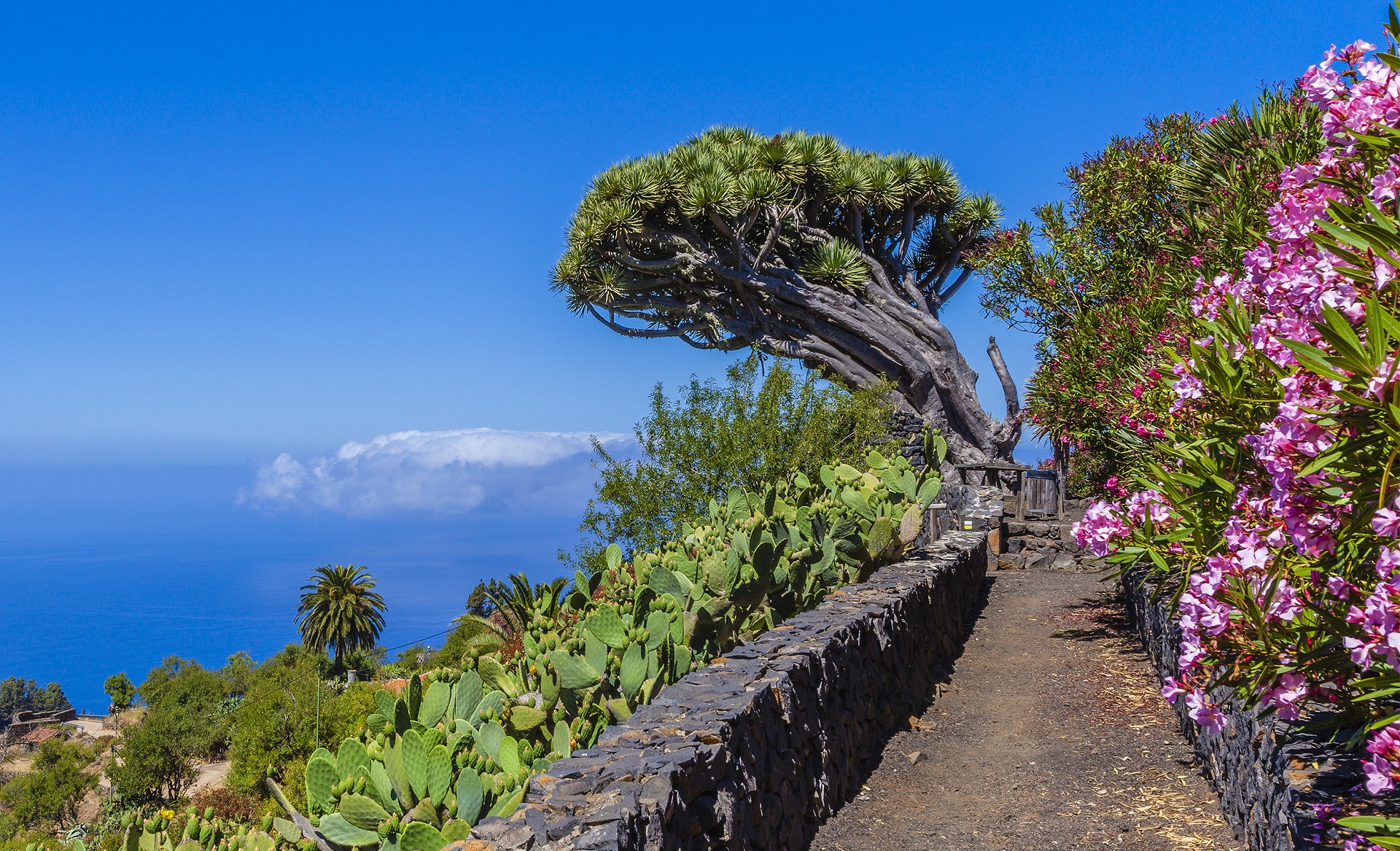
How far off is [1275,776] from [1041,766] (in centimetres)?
269

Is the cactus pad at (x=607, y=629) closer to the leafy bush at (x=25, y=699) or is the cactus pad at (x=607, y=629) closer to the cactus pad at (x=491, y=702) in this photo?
the cactus pad at (x=491, y=702)

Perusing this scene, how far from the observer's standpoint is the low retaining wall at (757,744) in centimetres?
345

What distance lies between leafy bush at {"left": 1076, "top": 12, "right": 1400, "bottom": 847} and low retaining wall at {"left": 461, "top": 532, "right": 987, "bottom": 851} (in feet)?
6.46

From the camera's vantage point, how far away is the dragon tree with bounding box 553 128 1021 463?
2628 cm

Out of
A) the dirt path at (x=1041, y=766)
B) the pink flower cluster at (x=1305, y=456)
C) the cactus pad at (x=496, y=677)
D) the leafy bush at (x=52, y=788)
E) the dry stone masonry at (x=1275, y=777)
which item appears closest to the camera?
the pink flower cluster at (x=1305, y=456)

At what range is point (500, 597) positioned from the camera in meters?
10.9

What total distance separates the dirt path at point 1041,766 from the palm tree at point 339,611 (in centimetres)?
4710

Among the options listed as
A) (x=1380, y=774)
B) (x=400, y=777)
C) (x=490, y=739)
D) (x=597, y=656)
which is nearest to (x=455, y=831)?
(x=400, y=777)

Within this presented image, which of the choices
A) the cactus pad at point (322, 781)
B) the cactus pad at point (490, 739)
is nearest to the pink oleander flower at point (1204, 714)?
the cactus pad at point (490, 739)

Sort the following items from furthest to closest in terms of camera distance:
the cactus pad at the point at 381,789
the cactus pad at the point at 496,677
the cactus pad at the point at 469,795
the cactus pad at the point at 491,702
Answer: the cactus pad at the point at 496,677 < the cactus pad at the point at 491,702 < the cactus pad at the point at 381,789 < the cactus pad at the point at 469,795

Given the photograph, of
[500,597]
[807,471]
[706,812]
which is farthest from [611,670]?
[807,471]

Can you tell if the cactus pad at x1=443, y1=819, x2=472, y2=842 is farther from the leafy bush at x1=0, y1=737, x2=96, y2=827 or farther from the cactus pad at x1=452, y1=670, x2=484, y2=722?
the leafy bush at x1=0, y1=737, x2=96, y2=827

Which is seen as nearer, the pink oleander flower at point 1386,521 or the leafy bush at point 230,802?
the pink oleander flower at point 1386,521

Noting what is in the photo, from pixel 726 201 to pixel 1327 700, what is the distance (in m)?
22.7
